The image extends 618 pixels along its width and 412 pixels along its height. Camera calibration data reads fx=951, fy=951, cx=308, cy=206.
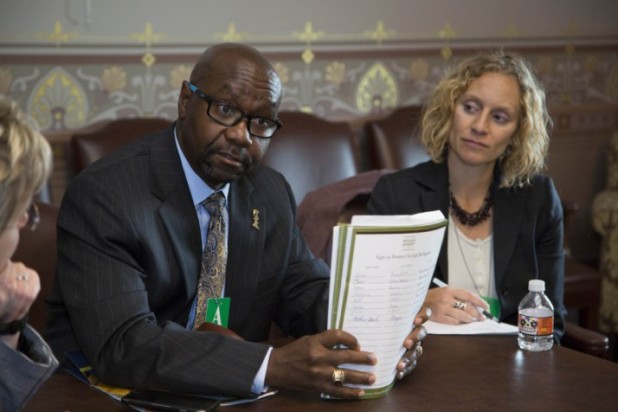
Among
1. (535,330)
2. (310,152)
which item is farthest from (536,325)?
(310,152)

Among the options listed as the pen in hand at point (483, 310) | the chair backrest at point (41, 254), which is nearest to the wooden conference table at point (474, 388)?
the pen in hand at point (483, 310)

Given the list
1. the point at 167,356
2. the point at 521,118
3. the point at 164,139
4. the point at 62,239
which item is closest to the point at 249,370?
the point at 167,356

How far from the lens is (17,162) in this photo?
1580 mm

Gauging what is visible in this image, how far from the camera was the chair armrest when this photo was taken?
2943 millimetres

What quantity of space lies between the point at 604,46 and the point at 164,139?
160 inches

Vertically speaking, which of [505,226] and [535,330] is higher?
[505,226]

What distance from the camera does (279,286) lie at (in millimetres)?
2570

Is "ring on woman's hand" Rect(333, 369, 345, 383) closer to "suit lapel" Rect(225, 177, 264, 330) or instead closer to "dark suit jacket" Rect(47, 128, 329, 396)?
"dark suit jacket" Rect(47, 128, 329, 396)

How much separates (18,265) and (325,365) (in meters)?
0.63

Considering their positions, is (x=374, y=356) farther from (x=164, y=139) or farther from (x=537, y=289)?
(x=164, y=139)

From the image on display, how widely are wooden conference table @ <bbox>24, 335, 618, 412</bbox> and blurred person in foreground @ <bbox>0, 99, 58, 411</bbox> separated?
15 cm

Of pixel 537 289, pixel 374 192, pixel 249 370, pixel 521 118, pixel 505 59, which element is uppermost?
pixel 505 59

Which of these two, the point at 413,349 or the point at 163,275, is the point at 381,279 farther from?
the point at 163,275

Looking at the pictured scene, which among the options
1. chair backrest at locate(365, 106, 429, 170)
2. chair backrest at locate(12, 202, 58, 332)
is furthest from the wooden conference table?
chair backrest at locate(365, 106, 429, 170)
